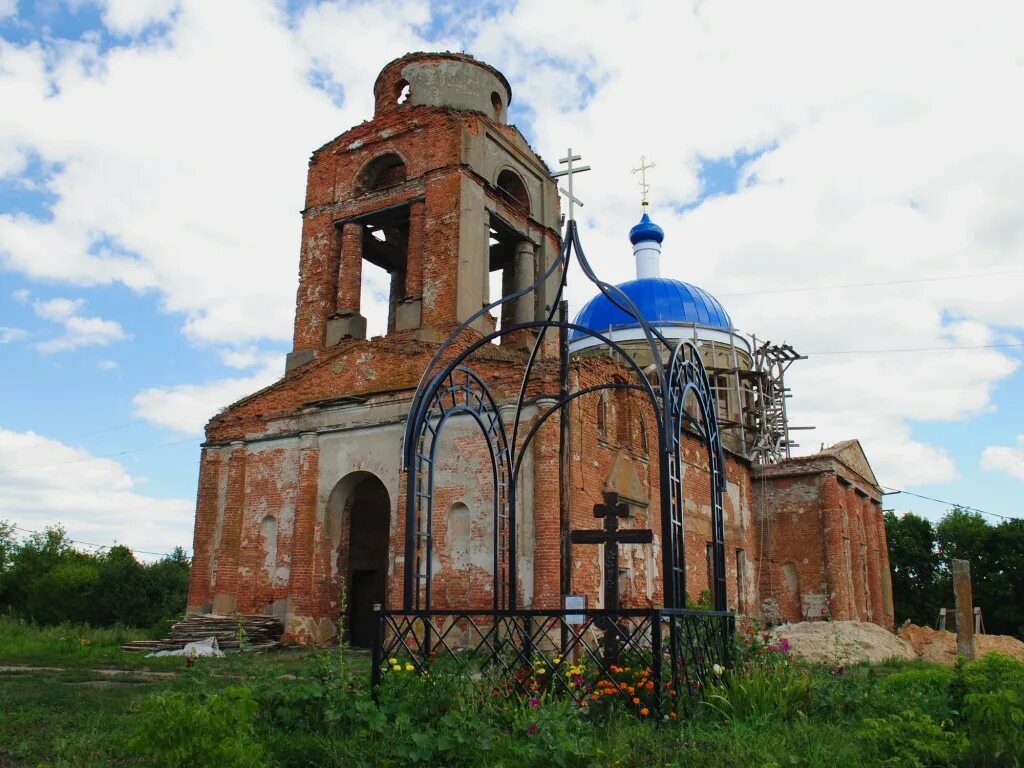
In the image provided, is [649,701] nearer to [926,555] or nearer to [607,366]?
[607,366]

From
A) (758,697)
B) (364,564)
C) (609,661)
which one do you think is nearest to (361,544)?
(364,564)

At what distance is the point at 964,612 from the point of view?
14938 millimetres

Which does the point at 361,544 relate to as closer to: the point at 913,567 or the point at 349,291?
the point at 349,291

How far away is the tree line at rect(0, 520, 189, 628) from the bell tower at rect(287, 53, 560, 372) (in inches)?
638

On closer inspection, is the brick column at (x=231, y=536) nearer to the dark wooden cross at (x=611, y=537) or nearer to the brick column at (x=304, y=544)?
the brick column at (x=304, y=544)

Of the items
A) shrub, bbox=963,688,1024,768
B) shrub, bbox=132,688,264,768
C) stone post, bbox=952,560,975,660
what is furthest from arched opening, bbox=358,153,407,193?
shrub, bbox=963,688,1024,768

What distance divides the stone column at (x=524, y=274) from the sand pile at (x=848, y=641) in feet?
27.8

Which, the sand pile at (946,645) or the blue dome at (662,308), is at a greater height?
the blue dome at (662,308)

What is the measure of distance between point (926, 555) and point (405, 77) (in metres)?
28.3

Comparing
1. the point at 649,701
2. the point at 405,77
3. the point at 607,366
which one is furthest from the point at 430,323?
the point at 649,701

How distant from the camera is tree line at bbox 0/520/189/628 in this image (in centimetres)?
3219

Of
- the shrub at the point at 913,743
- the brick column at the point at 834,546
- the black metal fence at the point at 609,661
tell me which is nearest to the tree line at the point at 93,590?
the brick column at the point at 834,546

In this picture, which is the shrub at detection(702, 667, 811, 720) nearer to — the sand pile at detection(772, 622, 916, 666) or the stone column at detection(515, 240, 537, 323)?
the sand pile at detection(772, 622, 916, 666)

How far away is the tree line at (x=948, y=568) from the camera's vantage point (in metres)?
32.2
